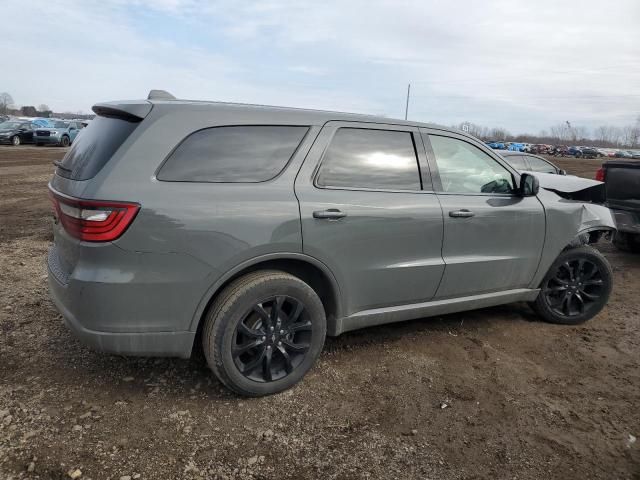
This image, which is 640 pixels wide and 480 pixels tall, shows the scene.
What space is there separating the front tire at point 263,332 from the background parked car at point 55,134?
96.9 feet

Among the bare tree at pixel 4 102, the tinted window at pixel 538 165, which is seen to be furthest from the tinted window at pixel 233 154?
the bare tree at pixel 4 102

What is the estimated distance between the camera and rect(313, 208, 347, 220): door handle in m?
3.12

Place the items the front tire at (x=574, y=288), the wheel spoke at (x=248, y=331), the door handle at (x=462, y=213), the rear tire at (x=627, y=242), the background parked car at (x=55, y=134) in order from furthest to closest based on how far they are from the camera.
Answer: the background parked car at (x=55, y=134) < the rear tire at (x=627, y=242) < the front tire at (x=574, y=288) < the door handle at (x=462, y=213) < the wheel spoke at (x=248, y=331)

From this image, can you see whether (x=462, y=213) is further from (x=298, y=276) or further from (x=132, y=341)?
(x=132, y=341)

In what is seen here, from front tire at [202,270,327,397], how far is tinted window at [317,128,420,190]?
770 millimetres

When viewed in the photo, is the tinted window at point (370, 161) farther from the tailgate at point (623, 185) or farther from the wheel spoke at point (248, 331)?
the tailgate at point (623, 185)

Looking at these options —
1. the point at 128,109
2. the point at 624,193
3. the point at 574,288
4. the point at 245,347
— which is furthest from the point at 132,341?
the point at 624,193

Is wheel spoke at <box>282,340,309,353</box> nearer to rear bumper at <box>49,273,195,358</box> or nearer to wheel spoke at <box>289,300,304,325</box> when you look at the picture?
wheel spoke at <box>289,300,304,325</box>

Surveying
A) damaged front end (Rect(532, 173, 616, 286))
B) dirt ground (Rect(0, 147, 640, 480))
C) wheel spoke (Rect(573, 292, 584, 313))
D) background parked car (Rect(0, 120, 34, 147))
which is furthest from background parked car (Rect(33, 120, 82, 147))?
wheel spoke (Rect(573, 292, 584, 313))

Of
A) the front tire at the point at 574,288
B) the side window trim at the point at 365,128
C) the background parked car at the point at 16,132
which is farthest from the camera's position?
the background parked car at the point at 16,132

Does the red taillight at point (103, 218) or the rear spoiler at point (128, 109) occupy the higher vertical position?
the rear spoiler at point (128, 109)

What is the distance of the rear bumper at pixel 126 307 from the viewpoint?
8.64ft

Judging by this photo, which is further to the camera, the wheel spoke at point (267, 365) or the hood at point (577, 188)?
the hood at point (577, 188)

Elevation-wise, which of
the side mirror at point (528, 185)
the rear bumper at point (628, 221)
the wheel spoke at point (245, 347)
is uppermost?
the side mirror at point (528, 185)
